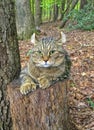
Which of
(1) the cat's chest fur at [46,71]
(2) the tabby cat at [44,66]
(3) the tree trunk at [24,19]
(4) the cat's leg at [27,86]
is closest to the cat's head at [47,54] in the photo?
(2) the tabby cat at [44,66]

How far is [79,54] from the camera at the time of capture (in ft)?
32.7

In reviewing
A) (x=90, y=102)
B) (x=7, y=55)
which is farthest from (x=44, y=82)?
(x=90, y=102)

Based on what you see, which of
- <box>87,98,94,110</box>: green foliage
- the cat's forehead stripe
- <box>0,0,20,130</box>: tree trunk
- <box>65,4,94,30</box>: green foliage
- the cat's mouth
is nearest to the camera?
the cat's mouth

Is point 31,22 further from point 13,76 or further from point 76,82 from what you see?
point 13,76

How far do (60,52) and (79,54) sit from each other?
5.46m

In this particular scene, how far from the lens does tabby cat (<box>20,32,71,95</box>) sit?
438 cm

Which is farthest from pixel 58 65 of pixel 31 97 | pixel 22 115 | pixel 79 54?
pixel 79 54

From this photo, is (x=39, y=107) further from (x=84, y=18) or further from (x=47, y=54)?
(x=84, y=18)

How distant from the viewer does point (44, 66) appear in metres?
4.41

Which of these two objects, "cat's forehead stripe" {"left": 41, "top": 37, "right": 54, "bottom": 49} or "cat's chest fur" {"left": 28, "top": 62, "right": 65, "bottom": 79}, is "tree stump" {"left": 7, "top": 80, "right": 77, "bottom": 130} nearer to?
"cat's chest fur" {"left": 28, "top": 62, "right": 65, "bottom": 79}

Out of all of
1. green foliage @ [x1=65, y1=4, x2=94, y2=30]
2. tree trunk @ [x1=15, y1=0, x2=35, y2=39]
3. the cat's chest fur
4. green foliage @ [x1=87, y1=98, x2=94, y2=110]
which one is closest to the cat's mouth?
the cat's chest fur

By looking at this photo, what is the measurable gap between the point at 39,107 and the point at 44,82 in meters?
0.35

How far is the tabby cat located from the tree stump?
0.10m

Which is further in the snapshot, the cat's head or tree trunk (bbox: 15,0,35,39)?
tree trunk (bbox: 15,0,35,39)
